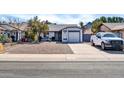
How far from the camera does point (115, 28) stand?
39156 mm

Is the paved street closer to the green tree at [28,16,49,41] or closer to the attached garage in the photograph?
the green tree at [28,16,49,41]

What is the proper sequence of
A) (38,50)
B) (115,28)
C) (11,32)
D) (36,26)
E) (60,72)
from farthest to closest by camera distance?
(11,32), (36,26), (115,28), (38,50), (60,72)

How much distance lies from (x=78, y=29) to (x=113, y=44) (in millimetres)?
22765

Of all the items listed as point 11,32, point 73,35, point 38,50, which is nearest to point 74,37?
point 73,35

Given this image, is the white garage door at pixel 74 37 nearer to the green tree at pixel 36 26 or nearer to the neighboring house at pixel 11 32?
the green tree at pixel 36 26

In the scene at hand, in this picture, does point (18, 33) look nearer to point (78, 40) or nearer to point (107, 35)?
point (78, 40)

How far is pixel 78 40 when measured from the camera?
48.4m

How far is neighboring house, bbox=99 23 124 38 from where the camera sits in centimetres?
3493

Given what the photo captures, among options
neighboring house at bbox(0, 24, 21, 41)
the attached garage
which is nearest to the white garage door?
the attached garage

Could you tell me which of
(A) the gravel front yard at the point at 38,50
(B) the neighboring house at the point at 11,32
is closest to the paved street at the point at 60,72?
(A) the gravel front yard at the point at 38,50

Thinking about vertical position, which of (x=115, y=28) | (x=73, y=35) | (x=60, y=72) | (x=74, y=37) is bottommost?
(x=60, y=72)

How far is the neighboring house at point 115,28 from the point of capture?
34.9 metres

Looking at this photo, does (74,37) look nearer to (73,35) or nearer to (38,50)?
(73,35)
